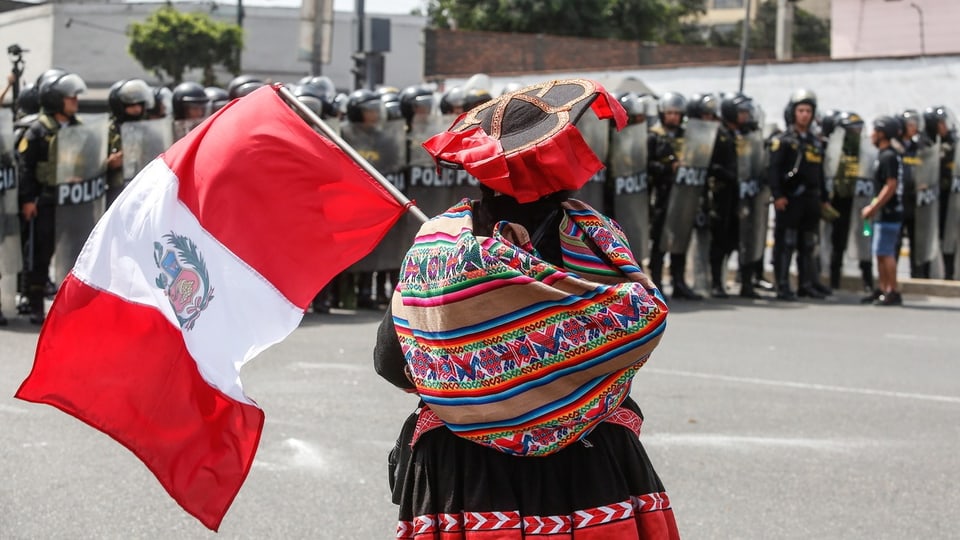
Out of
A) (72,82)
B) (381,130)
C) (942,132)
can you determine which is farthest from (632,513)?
(942,132)

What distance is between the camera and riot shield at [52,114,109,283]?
11.2 meters

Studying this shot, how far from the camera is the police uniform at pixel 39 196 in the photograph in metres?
11.1

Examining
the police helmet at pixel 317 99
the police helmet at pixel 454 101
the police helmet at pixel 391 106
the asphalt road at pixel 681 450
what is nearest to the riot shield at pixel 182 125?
the police helmet at pixel 317 99

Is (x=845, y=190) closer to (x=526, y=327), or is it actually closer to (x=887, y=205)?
(x=887, y=205)

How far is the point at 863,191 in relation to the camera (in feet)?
53.9

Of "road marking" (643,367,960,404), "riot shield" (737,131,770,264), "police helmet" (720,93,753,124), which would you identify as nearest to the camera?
"road marking" (643,367,960,404)

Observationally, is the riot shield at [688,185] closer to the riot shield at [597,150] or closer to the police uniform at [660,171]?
the police uniform at [660,171]

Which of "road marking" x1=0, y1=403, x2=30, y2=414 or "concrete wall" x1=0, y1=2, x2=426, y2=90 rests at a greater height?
"concrete wall" x1=0, y1=2, x2=426, y2=90

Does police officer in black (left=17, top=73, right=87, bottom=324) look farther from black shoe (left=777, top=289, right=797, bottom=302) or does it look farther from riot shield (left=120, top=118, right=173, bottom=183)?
black shoe (left=777, top=289, right=797, bottom=302)

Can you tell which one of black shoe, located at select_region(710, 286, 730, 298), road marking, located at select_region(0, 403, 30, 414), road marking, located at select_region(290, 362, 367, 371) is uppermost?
road marking, located at select_region(0, 403, 30, 414)

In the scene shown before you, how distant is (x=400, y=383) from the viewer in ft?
10.7

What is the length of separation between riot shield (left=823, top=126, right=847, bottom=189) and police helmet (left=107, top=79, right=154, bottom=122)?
826 cm

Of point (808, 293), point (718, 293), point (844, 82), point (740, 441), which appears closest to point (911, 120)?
point (808, 293)

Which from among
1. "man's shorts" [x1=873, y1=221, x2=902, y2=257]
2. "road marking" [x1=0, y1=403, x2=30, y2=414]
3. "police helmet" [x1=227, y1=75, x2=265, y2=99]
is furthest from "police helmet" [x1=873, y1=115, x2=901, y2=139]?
"road marking" [x1=0, y1=403, x2=30, y2=414]
